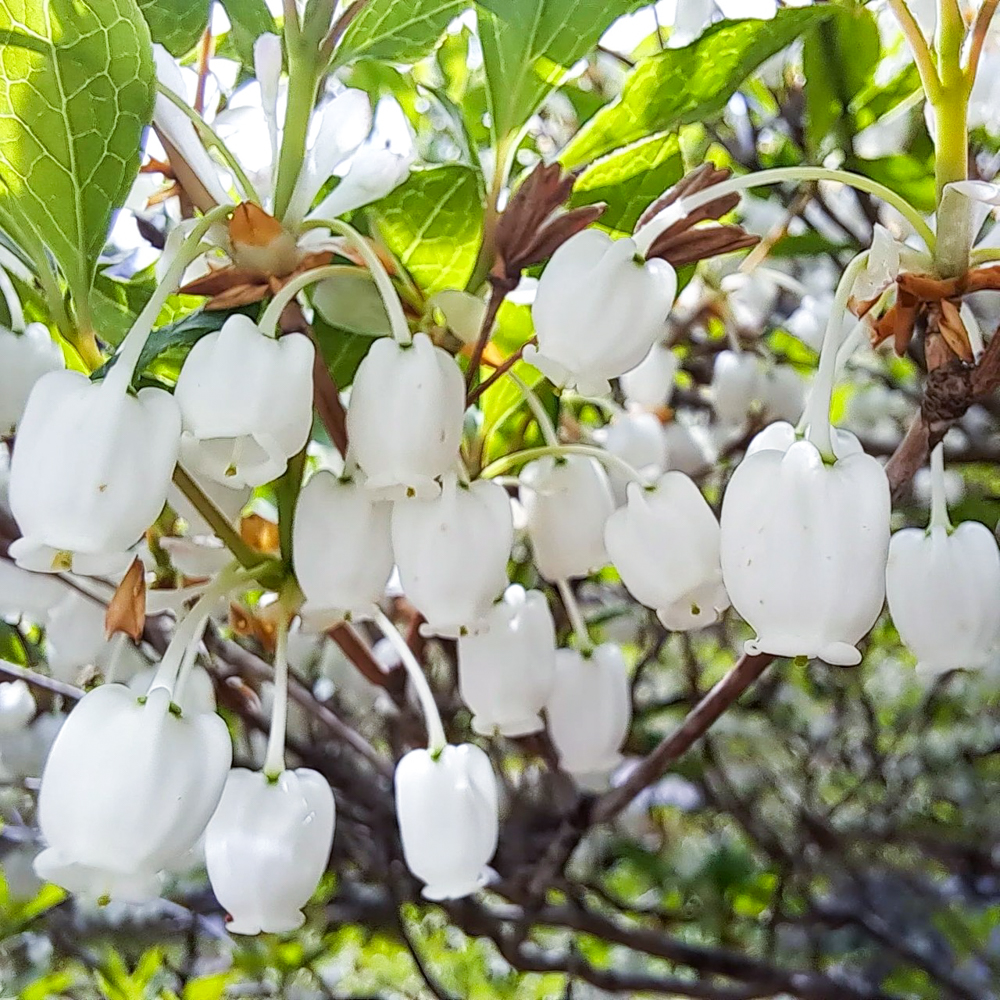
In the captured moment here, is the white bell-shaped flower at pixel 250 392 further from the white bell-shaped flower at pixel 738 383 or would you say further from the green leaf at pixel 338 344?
the white bell-shaped flower at pixel 738 383

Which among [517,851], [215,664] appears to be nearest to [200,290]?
[215,664]

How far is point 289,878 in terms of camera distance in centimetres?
42

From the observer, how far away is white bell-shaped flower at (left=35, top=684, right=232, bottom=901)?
0.34 metres

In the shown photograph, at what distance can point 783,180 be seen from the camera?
1.30 ft

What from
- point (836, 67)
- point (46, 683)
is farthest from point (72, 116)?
point (836, 67)

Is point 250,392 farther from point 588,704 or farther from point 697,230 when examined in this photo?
point 588,704

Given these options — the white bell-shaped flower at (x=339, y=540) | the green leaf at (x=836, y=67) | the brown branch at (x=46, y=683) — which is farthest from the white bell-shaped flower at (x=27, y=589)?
the green leaf at (x=836, y=67)

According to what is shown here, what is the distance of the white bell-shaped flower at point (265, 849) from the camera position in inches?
16.4

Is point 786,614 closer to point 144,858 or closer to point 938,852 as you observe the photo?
point 144,858

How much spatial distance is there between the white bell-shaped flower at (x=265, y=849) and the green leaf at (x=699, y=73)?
0.33 meters

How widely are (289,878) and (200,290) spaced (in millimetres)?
228

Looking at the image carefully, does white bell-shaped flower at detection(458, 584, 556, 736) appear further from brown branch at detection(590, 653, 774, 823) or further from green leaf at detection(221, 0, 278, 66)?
green leaf at detection(221, 0, 278, 66)

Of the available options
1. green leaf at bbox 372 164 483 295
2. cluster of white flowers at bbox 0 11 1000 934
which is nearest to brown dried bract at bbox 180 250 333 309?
cluster of white flowers at bbox 0 11 1000 934

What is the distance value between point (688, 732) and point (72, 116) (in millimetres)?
413
